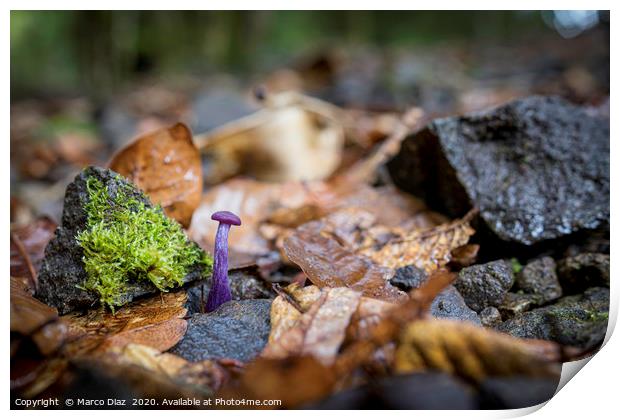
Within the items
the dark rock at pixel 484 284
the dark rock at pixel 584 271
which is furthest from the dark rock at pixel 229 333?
the dark rock at pixel 584 271

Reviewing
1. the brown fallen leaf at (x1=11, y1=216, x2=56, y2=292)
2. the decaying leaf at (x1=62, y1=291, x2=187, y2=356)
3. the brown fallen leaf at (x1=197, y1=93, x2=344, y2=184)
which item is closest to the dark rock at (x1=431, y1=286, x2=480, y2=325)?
the decaying leaf at (x1=62, y1=291, x2=187, y2=356)

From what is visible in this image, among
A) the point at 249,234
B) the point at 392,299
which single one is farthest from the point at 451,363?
the point at 249,234

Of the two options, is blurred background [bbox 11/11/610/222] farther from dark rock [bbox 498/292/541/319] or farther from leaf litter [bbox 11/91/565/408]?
dark rock [bbox 498/292/541/319]

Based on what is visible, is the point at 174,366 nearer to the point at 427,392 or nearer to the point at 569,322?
the point at 427,392

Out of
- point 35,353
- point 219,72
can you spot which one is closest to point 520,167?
point 35,353

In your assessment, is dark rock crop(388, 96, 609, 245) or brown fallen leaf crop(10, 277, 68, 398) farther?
dark rock crop(388, 96, 609, 245)

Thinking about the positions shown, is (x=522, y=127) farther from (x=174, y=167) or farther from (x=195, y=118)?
(x=195, y=118)
